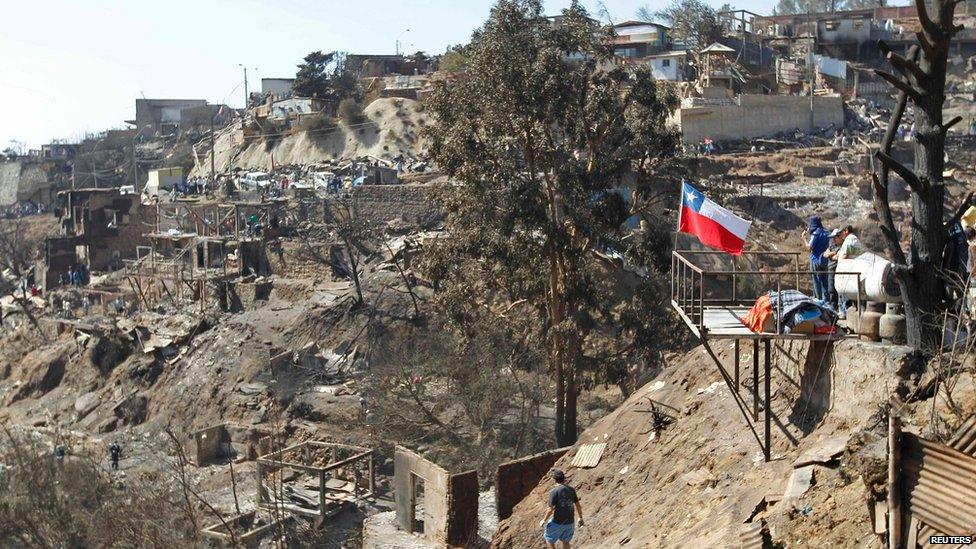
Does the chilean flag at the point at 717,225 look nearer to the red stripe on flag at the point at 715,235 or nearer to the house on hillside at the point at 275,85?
the red stripe on flag at the point at 715,235

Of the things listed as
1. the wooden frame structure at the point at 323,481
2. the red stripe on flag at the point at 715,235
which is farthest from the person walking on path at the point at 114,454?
the red stripe on flag at the point at 715,235

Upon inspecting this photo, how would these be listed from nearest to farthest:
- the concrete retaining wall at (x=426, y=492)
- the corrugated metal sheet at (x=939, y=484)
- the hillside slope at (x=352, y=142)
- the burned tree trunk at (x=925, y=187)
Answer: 1. the corrugated metal sheet at (x=939, y=484)
2. the burned tree trunk at (x=925, y=187)
3. the concrete retaining wall at (x=426, y=492)
4. the hillside slope at (x=352, y=142)

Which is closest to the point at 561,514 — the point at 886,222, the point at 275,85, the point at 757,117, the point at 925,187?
the point at 886,222

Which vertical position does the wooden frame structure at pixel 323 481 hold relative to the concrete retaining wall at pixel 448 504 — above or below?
below

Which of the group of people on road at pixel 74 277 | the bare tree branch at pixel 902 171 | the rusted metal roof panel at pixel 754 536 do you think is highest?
the bare tree branch at pixel 902 171

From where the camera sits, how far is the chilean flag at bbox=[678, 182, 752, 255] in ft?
34.4

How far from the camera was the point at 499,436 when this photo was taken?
76.6 feet

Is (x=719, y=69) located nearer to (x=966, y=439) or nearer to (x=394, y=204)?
(x=394, y=204)

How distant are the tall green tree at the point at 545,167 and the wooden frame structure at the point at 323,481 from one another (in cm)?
408

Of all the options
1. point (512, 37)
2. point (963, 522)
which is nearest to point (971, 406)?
point (963, 522)

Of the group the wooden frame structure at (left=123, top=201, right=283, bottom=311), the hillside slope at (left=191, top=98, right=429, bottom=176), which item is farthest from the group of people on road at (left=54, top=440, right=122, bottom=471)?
the hillside slope at (left=191, top=98, right=429, bottom=176)

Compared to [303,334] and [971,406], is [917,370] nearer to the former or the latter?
[971,406]

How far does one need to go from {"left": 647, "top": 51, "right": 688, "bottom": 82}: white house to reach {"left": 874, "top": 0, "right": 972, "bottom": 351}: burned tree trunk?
45.6m

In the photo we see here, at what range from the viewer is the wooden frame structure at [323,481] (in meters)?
18.8
